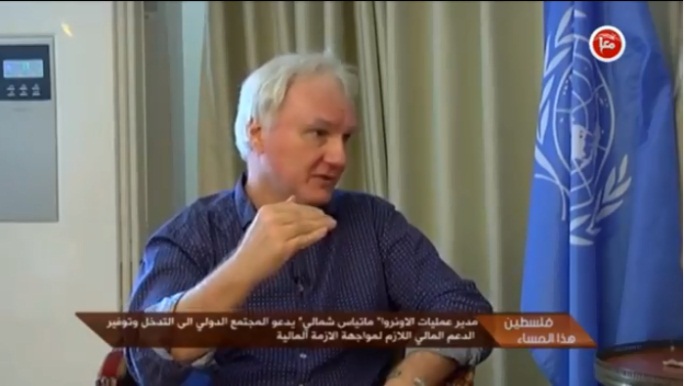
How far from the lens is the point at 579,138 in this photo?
1.57 m

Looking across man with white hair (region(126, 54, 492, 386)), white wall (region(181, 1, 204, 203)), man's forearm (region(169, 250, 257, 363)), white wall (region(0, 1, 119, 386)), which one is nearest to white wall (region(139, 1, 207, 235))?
white wall (region(181, 1, 204, 203))

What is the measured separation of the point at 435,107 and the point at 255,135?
585 millimetres

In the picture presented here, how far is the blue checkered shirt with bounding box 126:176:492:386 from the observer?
1.30m

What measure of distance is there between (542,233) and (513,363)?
0.35 m

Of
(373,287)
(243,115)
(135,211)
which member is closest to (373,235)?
(373,287)

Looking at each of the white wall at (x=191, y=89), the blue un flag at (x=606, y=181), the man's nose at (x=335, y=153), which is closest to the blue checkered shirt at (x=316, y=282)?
the man's nose at (x=335, y=153)

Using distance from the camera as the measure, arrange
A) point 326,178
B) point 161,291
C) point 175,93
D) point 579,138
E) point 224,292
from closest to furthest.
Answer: point 224,292 → point 161,291 → point 326,178 → point 579,138 → point 175,93

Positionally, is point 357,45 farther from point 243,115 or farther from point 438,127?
point 243,115

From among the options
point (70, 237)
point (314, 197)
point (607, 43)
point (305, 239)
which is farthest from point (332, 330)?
point (607, 43)

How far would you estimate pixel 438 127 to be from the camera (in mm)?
1895

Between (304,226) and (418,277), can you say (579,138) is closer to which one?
(418,277)

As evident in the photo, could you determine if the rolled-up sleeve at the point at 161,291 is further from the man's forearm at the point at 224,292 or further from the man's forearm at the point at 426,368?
the man's forearm at the point at 426,368

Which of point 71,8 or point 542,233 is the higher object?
point 71,8

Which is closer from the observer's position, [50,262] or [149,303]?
[149,303]
